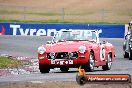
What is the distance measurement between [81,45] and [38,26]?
22.5 metres

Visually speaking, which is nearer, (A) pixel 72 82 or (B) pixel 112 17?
(A) pixel 72 82

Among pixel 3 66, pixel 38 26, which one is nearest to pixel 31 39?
pixel 38 26

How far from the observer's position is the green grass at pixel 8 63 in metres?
22.9

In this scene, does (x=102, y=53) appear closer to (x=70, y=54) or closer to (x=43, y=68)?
(x=70, y=54)

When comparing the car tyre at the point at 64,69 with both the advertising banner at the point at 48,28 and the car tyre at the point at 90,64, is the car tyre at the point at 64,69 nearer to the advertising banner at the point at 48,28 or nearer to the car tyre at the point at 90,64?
the car tyre at the point at 90,64

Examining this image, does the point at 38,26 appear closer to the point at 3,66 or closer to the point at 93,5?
the point at 3,66

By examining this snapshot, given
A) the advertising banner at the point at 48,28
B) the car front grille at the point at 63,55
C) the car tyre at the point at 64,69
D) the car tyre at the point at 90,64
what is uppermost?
the advertising banner at the point at 48,28

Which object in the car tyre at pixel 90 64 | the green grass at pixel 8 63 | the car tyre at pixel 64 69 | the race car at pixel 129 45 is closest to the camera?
the car tyre at pixel 90 64

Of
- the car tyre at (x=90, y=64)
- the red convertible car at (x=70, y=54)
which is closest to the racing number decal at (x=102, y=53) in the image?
the red convertible car at (x=70, y=54)

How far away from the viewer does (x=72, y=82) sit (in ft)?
48.7

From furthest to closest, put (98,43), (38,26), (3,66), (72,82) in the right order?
1. (38,26)
2. (3,66)
3. (98,43)
4. (72,82)

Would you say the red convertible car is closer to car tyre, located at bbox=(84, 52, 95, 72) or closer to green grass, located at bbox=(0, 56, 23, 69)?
car tyre, located at bbox=(84, 52, 95, 72)

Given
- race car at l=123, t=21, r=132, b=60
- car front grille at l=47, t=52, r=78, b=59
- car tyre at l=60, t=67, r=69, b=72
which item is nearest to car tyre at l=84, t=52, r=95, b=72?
car front grille at l=47, t=52, r=78, b=59

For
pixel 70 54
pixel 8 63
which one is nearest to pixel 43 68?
pixel 70 54
